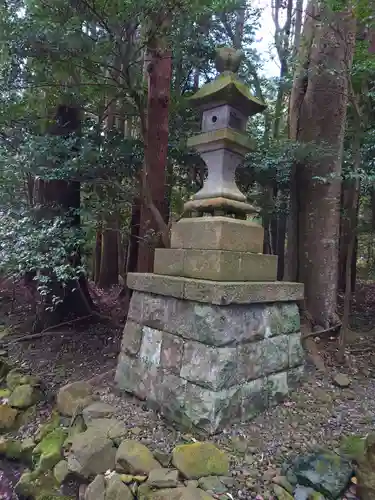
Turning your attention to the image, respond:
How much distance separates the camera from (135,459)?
2250 millimetres

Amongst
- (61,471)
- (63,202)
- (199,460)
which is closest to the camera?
(199,460)

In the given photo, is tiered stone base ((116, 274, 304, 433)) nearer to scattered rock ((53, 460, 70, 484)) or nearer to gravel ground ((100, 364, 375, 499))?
gravel ground ((100, 364, 375, 499))

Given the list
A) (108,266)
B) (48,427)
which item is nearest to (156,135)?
(48,427)

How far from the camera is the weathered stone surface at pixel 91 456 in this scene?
7.72ft

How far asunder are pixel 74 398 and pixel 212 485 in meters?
1.58

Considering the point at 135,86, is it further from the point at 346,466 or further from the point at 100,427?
the point at 346,466

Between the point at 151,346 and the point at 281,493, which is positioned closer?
the point at 281,493

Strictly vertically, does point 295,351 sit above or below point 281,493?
above

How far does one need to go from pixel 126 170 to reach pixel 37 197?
5.60 ft

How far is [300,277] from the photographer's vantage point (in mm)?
4184

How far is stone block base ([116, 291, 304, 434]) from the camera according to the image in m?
2.52

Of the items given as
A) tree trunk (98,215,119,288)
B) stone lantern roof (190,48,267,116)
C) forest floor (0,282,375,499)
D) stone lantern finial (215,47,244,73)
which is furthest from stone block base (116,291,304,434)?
tree trunk (98,215,119,288)

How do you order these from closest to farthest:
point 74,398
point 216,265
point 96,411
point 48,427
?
1. point 216,265
2. point 96,411
3. point 48,427
4. point 74,398

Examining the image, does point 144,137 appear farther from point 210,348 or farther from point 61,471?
point 61,471
